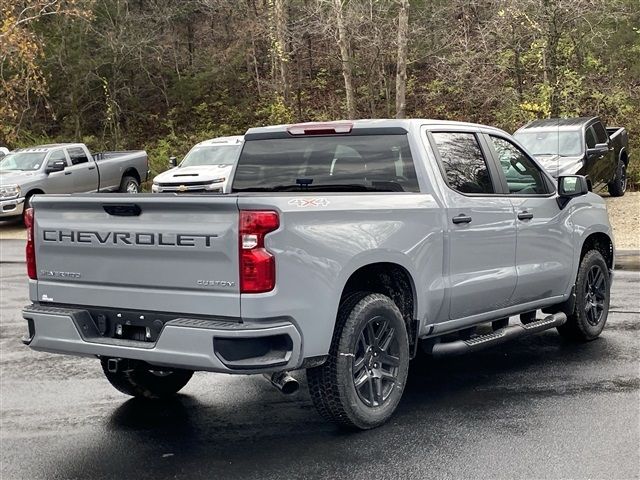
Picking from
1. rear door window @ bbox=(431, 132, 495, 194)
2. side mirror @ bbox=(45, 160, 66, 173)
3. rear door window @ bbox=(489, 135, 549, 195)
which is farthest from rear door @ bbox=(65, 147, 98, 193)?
rear door window @ bbox=(431, 132, 495, 194)

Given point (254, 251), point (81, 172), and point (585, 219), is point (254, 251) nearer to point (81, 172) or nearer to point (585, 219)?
point (585, 219)

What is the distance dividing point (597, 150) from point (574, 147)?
0.46 metres

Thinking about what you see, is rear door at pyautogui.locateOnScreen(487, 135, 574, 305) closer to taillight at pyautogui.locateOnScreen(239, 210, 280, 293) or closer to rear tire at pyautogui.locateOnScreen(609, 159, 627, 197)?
taillight at pyautogui.locateOnScreen(239, 210, 280, 293)

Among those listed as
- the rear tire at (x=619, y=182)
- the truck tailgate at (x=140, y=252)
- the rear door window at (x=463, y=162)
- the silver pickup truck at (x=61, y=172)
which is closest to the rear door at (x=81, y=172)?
the silver pickup truck at (x=61, y=172)

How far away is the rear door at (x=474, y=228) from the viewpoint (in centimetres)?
589

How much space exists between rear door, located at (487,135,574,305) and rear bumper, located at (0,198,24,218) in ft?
53.1

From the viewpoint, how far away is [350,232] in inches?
199

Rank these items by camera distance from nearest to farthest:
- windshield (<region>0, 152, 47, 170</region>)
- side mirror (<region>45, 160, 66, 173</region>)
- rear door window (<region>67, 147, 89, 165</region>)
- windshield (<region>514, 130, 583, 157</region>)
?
windshield (<region>514, 130, 583, 157</region>), side mirror (<region>45, 160, 66, 173</region>), windshield (<region>0, 152, 47, 170</region>), rear door window (<region>67, 147, 89, 165</region>)

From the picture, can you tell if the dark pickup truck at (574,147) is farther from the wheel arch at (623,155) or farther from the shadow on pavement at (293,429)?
the shadow on pavement at (293,429)

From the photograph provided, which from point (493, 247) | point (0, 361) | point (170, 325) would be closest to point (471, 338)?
point (493, 247)

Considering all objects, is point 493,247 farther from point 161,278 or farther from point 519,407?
point 161,278

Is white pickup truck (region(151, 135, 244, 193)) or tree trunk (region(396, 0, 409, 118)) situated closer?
white pickup truck (region(151, 135, 244, 193))

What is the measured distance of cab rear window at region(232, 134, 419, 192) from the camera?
19.1 feet

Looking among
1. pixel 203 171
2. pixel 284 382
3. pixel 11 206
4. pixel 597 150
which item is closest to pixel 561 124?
pixel 597 150
